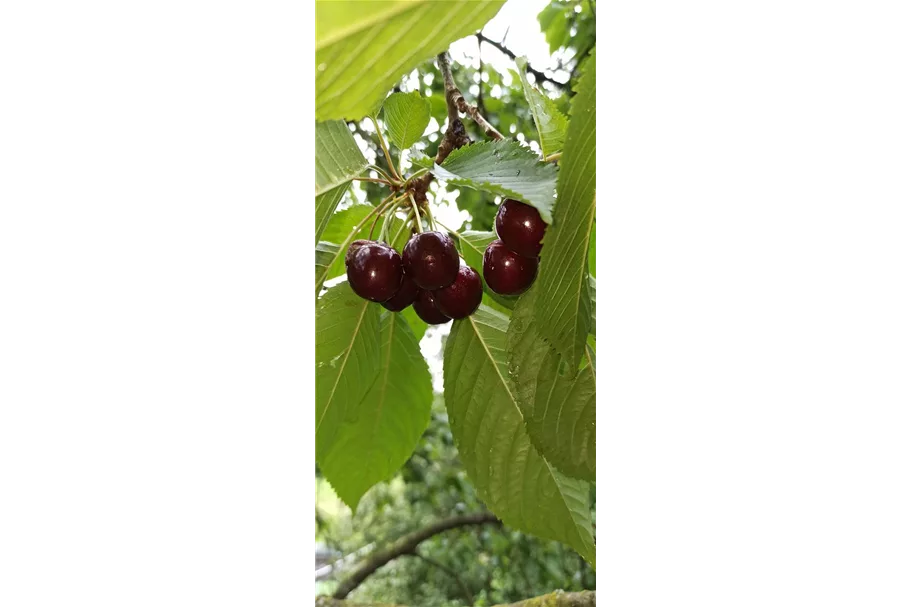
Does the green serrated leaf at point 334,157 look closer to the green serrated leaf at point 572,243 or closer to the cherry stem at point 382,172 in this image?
the cherry stem at point 382,172

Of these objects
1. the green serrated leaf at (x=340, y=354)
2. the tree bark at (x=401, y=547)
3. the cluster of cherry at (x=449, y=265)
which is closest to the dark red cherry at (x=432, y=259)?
the cluster of cherry at (x=449, y=265)

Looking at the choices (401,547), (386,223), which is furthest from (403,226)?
(401,547)

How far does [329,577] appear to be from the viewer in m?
0.53

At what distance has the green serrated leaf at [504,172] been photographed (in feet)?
1.24

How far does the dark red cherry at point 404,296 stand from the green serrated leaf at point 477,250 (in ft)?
0.17

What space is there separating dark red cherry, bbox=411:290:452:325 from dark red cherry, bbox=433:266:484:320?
0.02 m

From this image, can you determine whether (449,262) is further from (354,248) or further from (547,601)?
(547,601)

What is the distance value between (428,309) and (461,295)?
0.16 feet

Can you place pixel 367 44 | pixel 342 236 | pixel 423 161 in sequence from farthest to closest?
pixel 342 236, pixel 423 161, pixel 367 44

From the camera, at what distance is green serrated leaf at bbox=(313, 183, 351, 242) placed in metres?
0.47

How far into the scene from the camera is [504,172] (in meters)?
0.42
